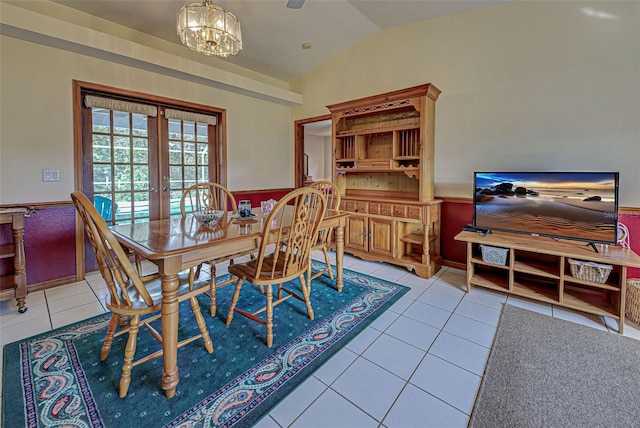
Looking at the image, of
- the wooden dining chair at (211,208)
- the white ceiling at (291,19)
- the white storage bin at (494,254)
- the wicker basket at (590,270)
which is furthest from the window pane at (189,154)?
the wicker basket at (590,270)

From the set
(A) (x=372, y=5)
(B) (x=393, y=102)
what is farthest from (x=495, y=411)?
(A) (x=372, y=5)

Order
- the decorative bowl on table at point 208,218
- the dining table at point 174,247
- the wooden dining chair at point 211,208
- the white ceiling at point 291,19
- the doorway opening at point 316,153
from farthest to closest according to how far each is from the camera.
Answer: the doorway opening at point 316,153 → the white ceiling at point 291,19 → the wooden dining chair at point 211,208 → the decorative bowl on table at point 208,218 → the dining table at point 174,247

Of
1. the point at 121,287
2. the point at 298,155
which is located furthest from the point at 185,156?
the point at 121,287

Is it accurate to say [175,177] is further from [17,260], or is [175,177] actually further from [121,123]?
[17,260]

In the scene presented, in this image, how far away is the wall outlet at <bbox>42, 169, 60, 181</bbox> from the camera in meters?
2.78

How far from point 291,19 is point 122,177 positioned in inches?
108

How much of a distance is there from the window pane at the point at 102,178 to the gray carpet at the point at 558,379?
12.9 ft

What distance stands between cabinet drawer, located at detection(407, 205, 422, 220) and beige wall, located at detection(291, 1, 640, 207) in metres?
0.51

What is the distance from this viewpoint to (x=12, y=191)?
2623mm

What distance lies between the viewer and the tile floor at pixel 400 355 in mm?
1374

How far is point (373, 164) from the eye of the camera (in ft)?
11.8

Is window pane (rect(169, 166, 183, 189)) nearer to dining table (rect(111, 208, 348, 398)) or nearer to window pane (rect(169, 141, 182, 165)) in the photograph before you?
window pane (rect(169, 141, 182, 165))

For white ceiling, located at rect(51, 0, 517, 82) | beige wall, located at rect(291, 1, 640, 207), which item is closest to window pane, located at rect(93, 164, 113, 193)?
white ceiling, located at rect(51, 0, 517, 82)

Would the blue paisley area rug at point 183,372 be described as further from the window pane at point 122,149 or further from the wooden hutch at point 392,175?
the window pane at point 122,149
